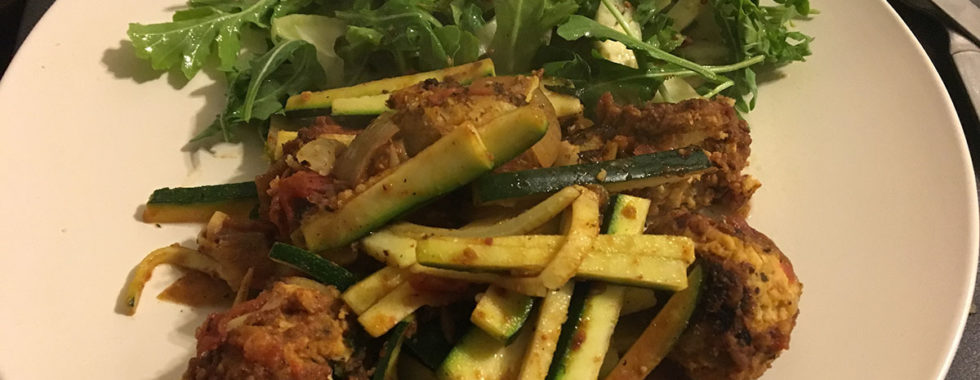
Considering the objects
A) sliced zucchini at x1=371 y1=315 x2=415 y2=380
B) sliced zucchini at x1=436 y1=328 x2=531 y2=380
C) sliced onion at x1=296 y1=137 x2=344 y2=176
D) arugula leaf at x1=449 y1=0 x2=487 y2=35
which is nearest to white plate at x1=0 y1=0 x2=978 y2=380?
sliced onion at x1=296 y1=137 x2=344 y2=176

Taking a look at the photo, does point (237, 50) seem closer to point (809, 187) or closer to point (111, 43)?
point (111, 43)

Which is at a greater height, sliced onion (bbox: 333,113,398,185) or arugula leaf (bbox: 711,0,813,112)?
sliced onion (bbox: 333,113,398,185)

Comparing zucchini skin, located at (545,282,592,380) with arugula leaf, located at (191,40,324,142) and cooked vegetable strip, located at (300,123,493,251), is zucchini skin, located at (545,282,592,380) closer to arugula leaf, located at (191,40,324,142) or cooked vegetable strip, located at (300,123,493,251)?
cooked vegetable strip, located at (300,123,493,251)

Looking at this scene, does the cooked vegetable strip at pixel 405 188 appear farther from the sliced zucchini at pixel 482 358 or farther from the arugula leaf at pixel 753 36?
the arugula leaf at pixel 753 36

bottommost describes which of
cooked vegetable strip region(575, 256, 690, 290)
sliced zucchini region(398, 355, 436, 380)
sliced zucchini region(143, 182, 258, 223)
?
sliced zucchini region(398, 355, 436, 380)

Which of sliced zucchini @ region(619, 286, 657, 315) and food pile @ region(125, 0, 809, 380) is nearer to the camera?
food pile @ region(125, 0, 809, 380)

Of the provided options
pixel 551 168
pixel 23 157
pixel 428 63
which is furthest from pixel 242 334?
pixel 428 63

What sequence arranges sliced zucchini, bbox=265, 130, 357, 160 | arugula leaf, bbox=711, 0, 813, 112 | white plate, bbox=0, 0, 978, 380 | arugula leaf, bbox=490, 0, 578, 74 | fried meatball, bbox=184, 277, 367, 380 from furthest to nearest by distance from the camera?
arugula leaf, bbox=711, 0, 813, 112 → arugula leaf, bbox=490, 0, 578, 74 → sliced zucchini, bbox=265, 130, 357, 160 → white plate, bbox=0, 0, 978, 380 → fried meatball, bbox=184, 277, 367, 380
